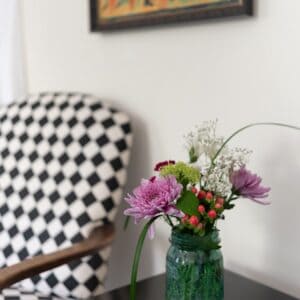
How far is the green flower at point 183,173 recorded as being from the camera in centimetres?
85

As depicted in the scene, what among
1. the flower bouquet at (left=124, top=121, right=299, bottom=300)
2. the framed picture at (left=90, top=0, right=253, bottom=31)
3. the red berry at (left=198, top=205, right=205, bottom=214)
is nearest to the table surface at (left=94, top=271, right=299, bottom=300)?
the flower bouquet at (left=124, top=121, right=299, bottom=300)

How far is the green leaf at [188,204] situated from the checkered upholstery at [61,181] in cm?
53

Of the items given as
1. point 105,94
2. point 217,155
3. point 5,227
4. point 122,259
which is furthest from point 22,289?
point 217,155

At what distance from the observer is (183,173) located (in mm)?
850

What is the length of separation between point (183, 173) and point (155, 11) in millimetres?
574

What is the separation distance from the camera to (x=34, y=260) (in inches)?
44.3

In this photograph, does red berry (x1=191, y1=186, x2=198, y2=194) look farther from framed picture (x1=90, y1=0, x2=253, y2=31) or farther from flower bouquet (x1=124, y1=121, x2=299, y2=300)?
framed picture (x1=90, y1=0, x2=253, y2=31)

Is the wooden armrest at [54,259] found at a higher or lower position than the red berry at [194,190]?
lower

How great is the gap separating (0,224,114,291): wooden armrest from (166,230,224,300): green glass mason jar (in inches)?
14.4

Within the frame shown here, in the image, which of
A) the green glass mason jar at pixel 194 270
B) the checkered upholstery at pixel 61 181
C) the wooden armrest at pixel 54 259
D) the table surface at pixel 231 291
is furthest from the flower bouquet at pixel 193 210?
the checkered upholstery at pixel 61 181

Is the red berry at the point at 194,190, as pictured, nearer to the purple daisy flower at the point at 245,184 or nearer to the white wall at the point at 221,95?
the purple daisy flower at the point at 245,184

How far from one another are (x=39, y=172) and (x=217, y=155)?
0.69 metres

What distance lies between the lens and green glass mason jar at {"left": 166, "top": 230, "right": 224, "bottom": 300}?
2.78ft

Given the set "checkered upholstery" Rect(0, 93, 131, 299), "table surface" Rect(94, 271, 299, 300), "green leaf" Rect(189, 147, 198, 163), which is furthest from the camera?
"checkered upholstery" Rect(0, 93, 131, 299)
